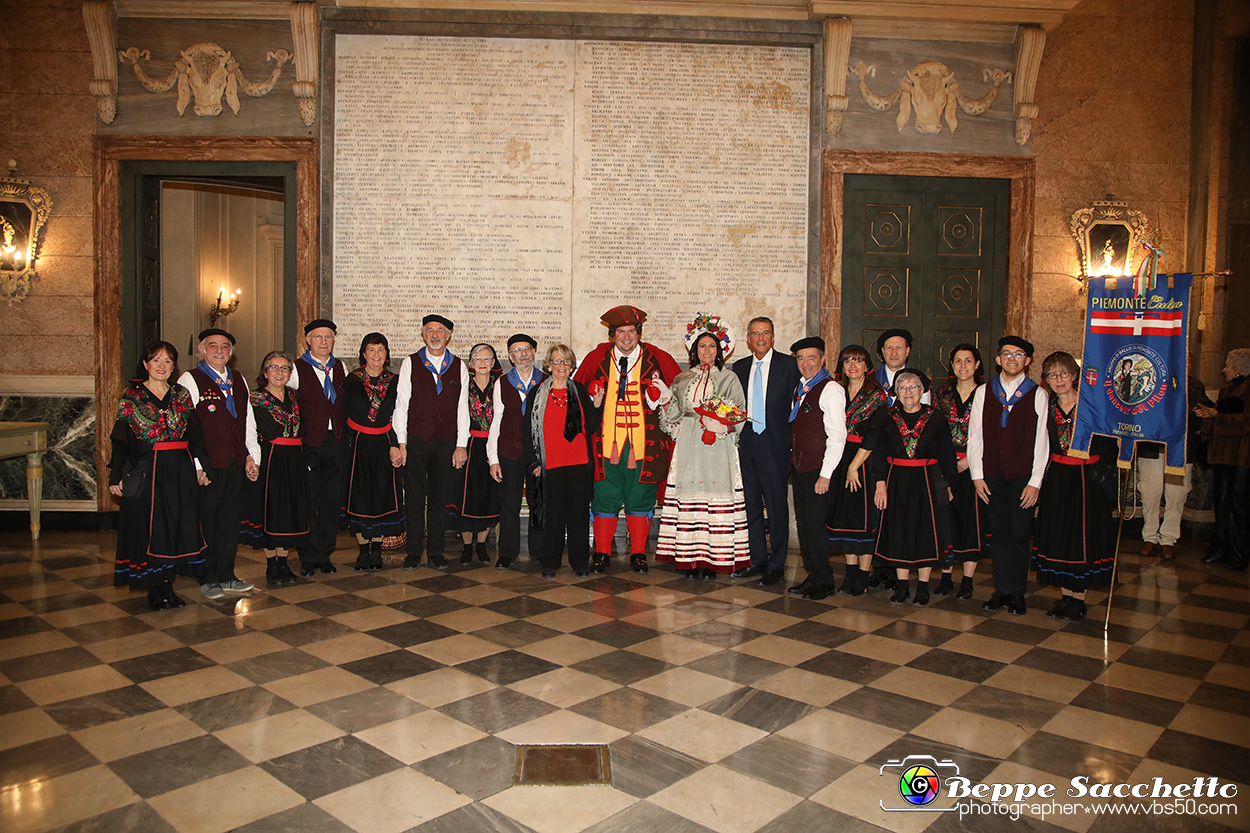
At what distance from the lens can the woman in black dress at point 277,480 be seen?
5.05 m

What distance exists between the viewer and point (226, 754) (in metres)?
2.81

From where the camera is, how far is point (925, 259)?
7027 mm

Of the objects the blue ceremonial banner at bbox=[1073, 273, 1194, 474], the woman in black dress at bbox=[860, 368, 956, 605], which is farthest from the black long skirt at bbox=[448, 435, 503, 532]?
the blue ceremonial banner at bbox=[1073, 273, 1194, 474]

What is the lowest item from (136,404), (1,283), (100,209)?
(136,404)

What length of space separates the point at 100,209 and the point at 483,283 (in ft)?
10.7

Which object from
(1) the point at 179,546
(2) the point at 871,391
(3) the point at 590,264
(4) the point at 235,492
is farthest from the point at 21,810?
(3) the point at 590,264

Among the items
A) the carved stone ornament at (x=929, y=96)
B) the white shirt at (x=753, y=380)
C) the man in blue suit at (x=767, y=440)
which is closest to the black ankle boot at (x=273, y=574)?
the man in blue suit at (x=767, y=440)

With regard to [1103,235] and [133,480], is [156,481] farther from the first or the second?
[1103,235]

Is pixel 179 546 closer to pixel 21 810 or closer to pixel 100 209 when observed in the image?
pixel 21 810

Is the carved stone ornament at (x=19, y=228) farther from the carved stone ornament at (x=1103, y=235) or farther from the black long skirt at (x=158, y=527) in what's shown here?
the carved stone ornament at (x=1103, y=235)

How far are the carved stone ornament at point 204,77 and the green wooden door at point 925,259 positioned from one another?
5.11m

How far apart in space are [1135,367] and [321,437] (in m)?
4.86

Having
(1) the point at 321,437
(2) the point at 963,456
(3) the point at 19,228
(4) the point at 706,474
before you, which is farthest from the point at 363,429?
(2) the point at 963,456

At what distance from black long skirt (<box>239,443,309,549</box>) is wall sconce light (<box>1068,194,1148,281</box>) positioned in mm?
6589
